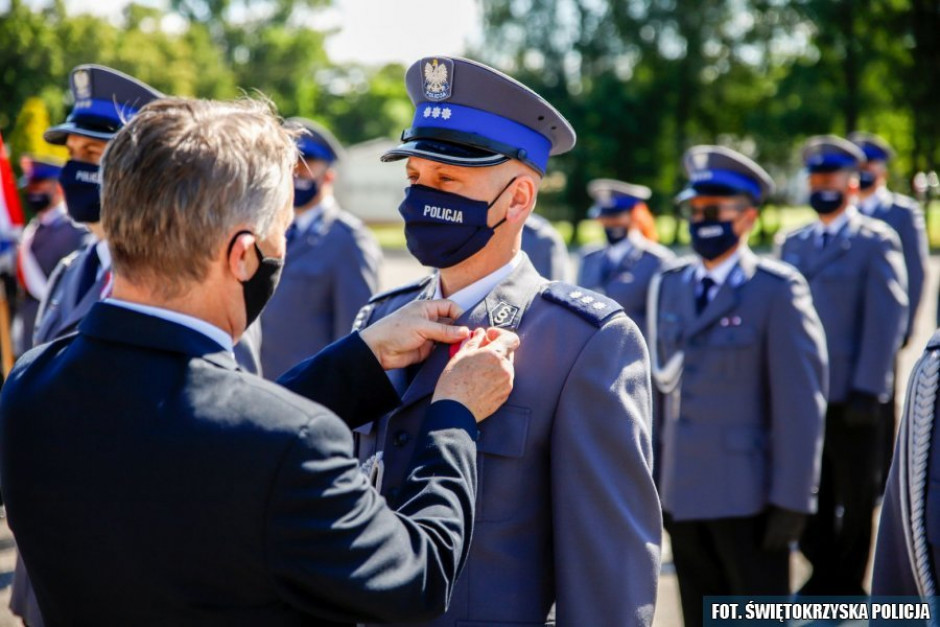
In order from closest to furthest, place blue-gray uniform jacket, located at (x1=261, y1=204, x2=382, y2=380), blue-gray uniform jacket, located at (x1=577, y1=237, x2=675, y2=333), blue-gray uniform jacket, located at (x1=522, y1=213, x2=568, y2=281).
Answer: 1. blue-gray uniform jacket, located at (x1=261, y1=204, x2=382, y2=380)
2. blue-gray uniform jacket, located at (x1=577, y1=237, x2=675, y2=333)
3. blue-gray uniform jacket, located at (x1=522, y1=213, x2=568, y2=281)

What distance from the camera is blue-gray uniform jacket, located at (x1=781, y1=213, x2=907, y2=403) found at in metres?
5.79

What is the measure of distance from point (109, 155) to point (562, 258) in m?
7.12

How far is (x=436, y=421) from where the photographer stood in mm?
1965

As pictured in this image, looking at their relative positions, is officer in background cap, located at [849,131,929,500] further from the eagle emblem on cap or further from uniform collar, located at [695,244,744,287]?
the eagle emblem on cap

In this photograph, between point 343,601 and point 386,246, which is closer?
point 343,601

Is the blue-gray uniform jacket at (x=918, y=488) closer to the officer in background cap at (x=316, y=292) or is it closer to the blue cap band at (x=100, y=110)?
the blue cap band at (x=100, y=110)

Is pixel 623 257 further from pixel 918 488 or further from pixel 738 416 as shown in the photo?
pixel 918 488

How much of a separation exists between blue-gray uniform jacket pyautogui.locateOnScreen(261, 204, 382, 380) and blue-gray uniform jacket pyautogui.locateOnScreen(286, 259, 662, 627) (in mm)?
3571

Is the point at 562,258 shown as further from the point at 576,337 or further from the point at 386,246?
the point at 386,246

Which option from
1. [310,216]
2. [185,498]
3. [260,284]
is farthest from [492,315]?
[310,216]

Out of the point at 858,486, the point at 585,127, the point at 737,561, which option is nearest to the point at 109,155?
the point at 737,561

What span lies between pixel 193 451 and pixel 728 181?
147 inches

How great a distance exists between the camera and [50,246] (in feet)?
23.9

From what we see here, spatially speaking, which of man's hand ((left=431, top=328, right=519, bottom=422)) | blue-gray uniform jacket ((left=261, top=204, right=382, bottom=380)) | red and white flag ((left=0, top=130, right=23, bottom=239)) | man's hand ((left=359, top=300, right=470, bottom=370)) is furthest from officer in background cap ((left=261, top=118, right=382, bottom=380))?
man's hand ((left=431, top=328, right=519, bottom=422))
